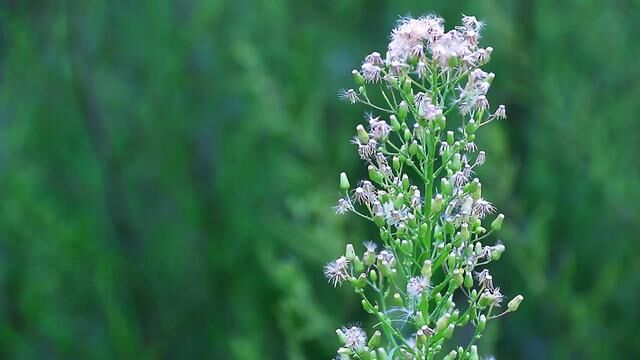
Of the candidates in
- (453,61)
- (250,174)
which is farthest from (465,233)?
(250,174)

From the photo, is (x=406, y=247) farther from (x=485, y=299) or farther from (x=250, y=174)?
(x=250, y=174)

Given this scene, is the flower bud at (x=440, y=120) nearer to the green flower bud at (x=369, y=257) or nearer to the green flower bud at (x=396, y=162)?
the green flower bud at (x=396, y=162)

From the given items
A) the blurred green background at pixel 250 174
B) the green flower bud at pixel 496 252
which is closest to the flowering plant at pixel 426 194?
the green flower bud at pixel 496 252

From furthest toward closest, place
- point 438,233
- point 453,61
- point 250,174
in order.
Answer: point 250,174, point 438,233, point 453,61

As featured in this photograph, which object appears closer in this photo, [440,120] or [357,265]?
[440,120]

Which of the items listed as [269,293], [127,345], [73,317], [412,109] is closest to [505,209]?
[269,293]

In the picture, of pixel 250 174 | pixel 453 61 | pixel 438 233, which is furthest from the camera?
pixel 250 174

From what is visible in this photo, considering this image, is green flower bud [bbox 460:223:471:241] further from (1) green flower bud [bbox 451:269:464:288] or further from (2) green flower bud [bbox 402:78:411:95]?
(2) green flower bud [bbox 402:78:411:95]

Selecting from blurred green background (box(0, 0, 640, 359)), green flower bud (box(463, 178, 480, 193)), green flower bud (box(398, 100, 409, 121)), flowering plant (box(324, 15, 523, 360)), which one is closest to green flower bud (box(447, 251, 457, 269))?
flowering plant (box(324, 15, 523, 360))

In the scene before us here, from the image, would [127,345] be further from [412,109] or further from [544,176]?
[412,109]
